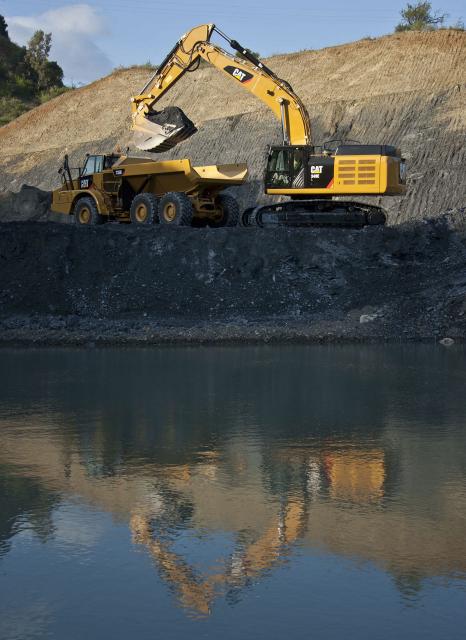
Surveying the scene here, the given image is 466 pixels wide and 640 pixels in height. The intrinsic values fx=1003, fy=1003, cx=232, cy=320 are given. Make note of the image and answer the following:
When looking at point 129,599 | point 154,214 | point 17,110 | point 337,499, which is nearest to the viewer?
point 129,599

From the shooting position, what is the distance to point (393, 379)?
53.6 ft

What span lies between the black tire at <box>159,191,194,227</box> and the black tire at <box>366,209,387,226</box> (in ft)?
15.9

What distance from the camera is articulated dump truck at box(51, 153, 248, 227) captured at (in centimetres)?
2709

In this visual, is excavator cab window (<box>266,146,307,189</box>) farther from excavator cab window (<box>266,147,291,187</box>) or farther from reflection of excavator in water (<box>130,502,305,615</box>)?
reflection of excavator in water (<box>130,502,305,615</box>)

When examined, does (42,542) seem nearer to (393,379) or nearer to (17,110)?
(393,379)

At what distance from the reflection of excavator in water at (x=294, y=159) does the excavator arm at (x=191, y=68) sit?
0.03m

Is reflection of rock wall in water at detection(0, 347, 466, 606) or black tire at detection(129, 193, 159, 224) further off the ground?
black tire at detection(129, 193, 159, 224)

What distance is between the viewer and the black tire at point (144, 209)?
27.1 m

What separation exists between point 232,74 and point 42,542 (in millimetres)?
22826

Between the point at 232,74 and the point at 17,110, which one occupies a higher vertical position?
the point at 17,110

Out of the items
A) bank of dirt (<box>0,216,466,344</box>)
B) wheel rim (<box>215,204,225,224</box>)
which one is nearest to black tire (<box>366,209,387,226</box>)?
bank of dirt (<box>0,216,466,344</box>)

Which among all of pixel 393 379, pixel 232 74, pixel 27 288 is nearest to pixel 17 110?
pixel 232 74

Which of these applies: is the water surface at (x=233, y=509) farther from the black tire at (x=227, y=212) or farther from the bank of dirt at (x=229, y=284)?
the black tire at (x=227, y=212)

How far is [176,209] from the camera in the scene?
87.8ft
